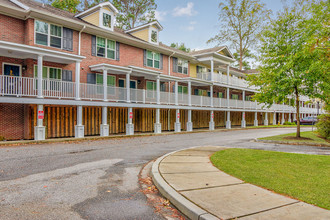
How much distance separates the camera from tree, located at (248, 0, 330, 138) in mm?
14539

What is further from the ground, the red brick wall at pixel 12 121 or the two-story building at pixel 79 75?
the two-story building at pixel 79 75

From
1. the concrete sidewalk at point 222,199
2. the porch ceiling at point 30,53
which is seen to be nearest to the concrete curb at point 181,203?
the concrete sidewalk at point 222,199

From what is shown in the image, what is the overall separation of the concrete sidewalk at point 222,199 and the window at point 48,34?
562 inches

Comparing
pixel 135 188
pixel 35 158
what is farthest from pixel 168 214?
pixel 35 158

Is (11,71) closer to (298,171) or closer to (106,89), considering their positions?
(106,89)

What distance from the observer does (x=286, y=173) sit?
623 cm

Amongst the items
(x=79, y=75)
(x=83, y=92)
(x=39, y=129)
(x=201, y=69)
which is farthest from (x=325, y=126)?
(x=39, y=129)

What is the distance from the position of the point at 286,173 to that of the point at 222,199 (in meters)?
2.92

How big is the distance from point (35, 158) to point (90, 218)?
618cm

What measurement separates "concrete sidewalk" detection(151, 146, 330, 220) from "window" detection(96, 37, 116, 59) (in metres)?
15.7

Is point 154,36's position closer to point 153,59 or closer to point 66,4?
point 153,59

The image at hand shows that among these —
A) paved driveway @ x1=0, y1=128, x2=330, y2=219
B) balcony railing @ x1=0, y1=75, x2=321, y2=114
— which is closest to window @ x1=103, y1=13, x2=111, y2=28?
balcony railing @ x1=0, y1=75, x2=321, y2=114

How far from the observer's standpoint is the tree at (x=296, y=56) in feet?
47.7

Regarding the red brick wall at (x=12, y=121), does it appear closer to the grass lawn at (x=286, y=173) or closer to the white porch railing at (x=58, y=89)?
Answer: the white porch railing at (x=58, y=89)
